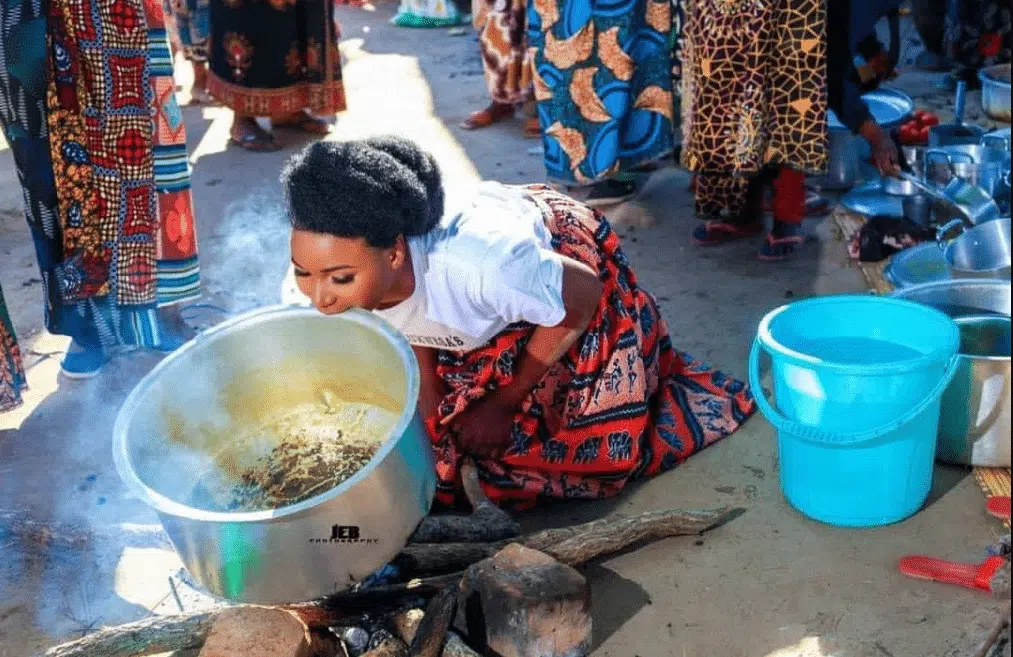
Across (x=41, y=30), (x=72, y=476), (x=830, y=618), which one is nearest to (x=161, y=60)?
(x=41, y=30)

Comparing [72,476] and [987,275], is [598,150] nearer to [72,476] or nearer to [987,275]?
[987,275]

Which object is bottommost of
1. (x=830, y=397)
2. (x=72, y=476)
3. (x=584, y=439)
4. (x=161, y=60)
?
(x=72, y=476)

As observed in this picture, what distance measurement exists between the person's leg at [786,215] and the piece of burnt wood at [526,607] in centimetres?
225

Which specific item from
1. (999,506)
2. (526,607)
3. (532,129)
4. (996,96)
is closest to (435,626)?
(526,607)

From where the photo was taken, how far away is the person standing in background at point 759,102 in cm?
380

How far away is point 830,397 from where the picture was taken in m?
2.53

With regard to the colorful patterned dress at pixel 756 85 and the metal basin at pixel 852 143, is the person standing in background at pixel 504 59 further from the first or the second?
the colorful patterned dress at pixel 756 85

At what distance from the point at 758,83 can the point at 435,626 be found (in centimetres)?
246

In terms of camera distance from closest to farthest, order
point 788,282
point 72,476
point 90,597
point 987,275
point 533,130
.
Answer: point 90,597
point 72,476
point 987,275
point 788,282
point 533,130

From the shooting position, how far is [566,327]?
8.44 feet

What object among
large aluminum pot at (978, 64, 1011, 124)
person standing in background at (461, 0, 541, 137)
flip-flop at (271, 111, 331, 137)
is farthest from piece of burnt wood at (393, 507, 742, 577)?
flip-flop at (271, 111, 331, 137)

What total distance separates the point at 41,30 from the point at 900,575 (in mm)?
2793

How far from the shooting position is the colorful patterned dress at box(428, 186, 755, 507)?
2.74 metres

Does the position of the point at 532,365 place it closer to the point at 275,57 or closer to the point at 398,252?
the point at 398,252
